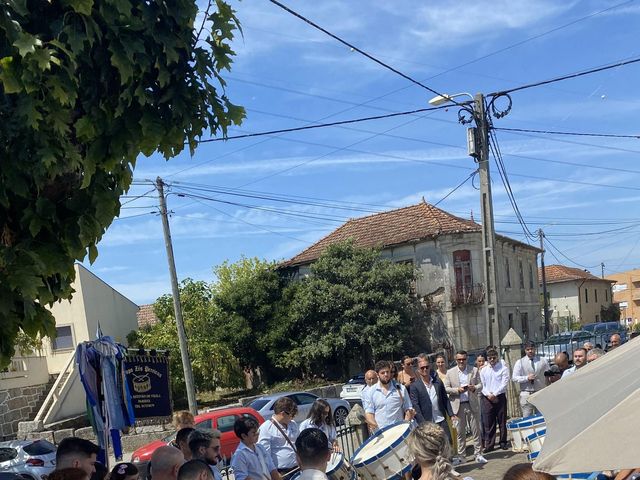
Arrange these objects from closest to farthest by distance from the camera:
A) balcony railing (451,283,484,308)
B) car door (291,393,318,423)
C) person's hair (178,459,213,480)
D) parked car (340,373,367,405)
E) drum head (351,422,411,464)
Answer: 1. person's hair (178,459,213,480)
2. drum head (351,422,411,464)
3. car door (291,393,318,423)
4. parked car (340,373,367,405)
5. balcony railing (451,283,484,308)

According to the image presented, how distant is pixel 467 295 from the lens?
1334 inches

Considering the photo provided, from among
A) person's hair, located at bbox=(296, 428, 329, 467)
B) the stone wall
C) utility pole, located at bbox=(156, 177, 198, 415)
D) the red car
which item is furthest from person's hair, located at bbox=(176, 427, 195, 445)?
the stone wall

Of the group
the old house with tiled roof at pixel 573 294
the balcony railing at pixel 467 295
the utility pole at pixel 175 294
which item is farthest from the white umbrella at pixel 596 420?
the old house with tiled roof at pixel 573 294

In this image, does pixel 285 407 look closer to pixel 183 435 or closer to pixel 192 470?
pixel 183 435

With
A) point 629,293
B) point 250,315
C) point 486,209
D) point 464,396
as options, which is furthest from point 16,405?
point 629,293

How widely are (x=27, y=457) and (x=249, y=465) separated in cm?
1116

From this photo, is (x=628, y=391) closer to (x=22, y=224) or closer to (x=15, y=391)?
(x=22, y=224)

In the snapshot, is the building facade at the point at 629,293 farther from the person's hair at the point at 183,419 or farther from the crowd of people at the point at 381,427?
the person's hair at the point at 183,419

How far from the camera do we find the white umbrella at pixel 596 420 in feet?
8.89

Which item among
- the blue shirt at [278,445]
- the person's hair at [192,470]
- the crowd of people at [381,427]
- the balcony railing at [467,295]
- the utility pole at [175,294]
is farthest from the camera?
the balcony railing at [467,295]

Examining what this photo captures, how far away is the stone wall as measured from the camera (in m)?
25.2

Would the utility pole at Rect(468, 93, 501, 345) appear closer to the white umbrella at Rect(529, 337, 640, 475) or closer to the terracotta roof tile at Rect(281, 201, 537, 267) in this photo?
the white umbrella at Rect(529, 337, 640, 475)

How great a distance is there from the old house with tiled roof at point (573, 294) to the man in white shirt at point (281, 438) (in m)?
57.0

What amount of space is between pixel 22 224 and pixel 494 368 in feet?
30.8
